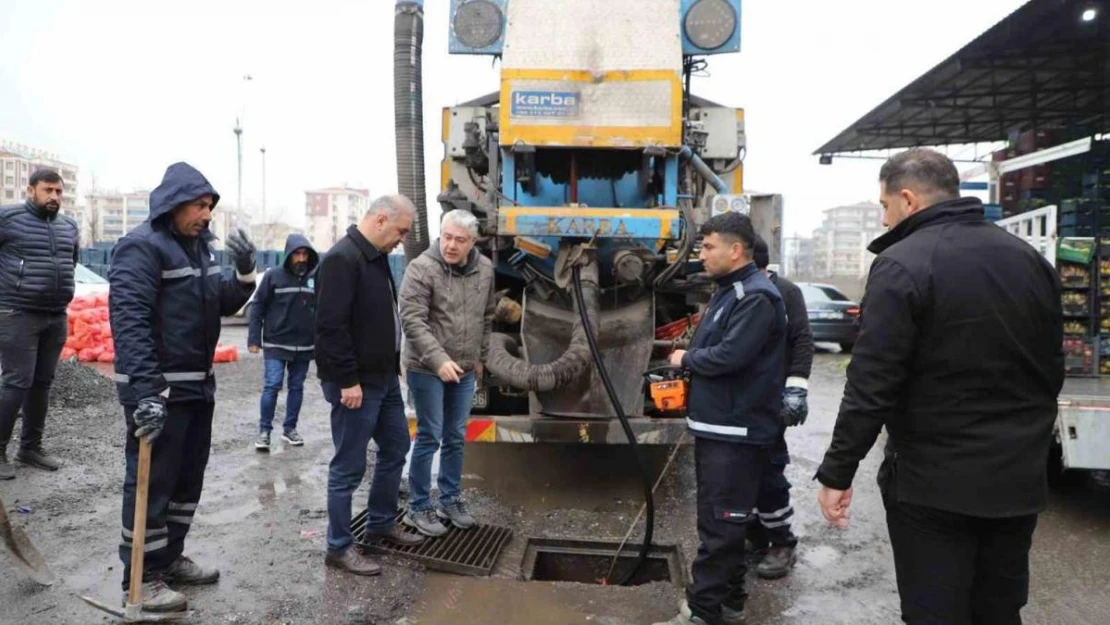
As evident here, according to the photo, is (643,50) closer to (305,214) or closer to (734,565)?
(734,565)

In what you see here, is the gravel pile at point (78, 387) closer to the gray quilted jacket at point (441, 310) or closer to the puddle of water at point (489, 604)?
the gray quilted jacket at point (441, 310)

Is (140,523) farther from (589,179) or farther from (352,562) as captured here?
(589,179)

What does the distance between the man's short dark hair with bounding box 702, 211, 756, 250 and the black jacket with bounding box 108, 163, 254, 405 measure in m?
2.30

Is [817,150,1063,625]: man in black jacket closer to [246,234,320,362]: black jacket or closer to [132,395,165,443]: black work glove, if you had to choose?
[132,395,165,443]: black work glove

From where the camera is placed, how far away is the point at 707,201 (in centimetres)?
531

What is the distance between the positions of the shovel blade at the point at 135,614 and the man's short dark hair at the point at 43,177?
122 inches

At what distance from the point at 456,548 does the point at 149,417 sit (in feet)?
5.83

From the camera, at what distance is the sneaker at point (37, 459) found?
545cm

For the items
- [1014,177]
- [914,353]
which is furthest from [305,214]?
[914,353]

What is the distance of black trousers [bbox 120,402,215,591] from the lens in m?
3.35

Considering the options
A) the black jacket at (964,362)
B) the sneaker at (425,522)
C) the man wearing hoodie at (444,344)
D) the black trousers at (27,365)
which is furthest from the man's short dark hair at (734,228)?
the black trousers at (27,365)

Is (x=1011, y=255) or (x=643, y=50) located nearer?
(x=1011, y=255)

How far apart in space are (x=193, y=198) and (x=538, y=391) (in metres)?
2.31

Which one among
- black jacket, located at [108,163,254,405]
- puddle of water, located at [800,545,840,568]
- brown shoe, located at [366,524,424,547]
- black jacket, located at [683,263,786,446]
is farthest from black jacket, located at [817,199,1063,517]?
black jacket, located at [108,163,254,405]
